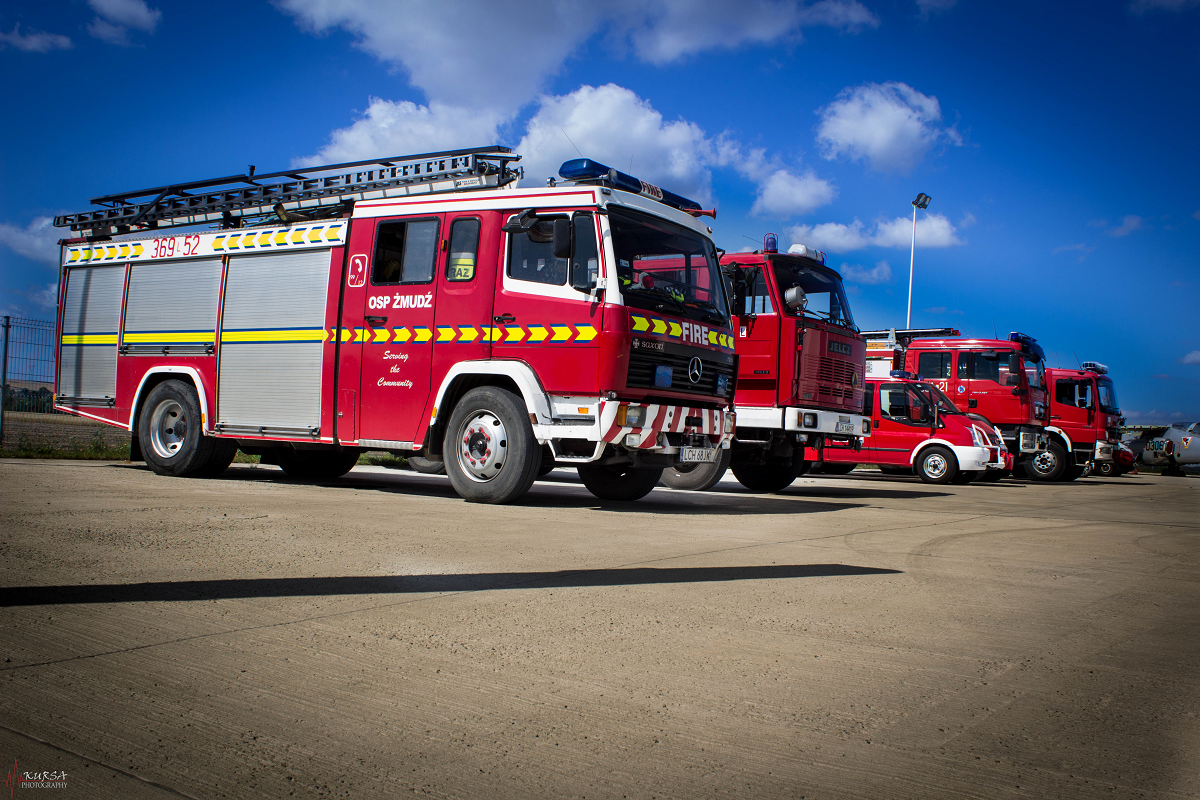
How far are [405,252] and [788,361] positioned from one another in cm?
488

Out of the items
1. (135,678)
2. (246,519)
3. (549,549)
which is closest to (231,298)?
(246,519)

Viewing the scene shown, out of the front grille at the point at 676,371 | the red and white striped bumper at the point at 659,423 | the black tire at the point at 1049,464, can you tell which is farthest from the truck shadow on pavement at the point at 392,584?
the black tire at the point at 1049,464

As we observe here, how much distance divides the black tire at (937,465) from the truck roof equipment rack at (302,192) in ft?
37.1

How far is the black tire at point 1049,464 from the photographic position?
20.6 meters

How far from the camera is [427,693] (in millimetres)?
2629

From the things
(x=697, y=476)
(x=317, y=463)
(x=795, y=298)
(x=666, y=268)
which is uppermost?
(x=795, y=298)

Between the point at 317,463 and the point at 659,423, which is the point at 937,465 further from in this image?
the point at 317,463

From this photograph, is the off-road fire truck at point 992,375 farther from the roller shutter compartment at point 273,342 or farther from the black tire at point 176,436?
the black tire at point 176,436

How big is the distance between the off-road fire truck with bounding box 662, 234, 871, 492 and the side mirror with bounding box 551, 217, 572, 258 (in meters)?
3.20

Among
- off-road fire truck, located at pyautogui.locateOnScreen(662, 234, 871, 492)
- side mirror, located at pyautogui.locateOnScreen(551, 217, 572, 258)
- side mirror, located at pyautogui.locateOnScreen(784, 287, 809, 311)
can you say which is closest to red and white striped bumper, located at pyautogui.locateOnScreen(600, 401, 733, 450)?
side mirror, located at pyautogui.locateOnScreen(551, 217, 572, 258)

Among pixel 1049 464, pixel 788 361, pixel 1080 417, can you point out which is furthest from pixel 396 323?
pixel 1080 417

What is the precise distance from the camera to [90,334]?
10.9 meters

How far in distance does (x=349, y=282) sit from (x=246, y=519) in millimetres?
3443

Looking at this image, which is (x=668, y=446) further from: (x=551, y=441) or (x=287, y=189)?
(x=287, y=189)
